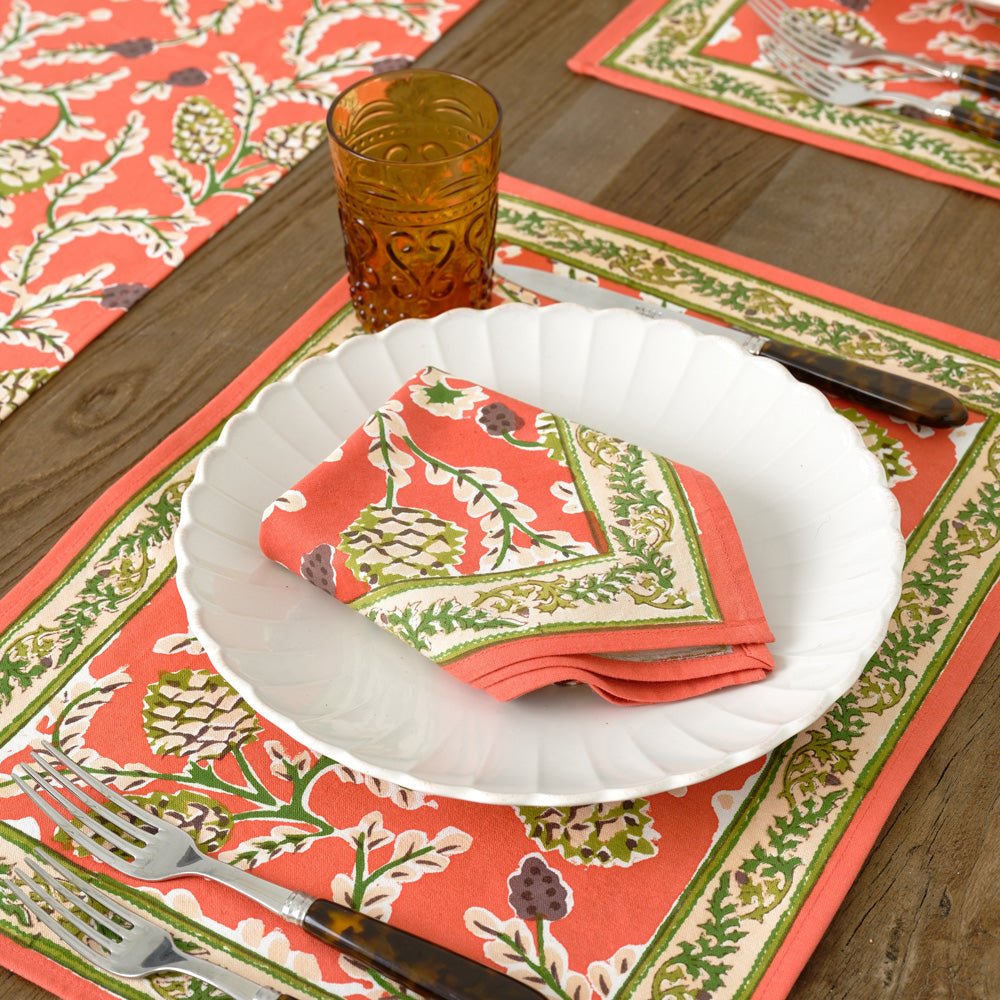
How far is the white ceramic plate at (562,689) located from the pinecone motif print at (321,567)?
24mm

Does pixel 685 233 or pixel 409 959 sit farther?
pixel 685 233

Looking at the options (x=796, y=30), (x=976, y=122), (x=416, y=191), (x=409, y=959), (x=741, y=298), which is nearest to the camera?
(x=409, y=959)

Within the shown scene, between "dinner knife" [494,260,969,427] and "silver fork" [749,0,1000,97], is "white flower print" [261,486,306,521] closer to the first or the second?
"dinner knife" [494,260,969,427]

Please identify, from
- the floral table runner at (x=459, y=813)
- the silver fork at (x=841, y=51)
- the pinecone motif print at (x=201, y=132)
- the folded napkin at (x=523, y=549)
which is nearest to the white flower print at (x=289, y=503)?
the folded napkin at (x=523, y=549)

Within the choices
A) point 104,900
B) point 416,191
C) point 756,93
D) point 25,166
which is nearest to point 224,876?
point 104,900

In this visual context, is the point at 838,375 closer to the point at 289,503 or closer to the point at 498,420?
the point at 498,420

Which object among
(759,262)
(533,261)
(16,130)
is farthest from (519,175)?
(16,130)

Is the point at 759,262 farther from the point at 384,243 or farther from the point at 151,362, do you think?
the point at 151,362

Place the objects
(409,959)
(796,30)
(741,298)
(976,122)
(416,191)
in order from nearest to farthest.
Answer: (409,959), (416,191), (741,298), (976,122), (796,30)

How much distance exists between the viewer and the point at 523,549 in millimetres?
650

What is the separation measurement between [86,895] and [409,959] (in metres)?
0.18

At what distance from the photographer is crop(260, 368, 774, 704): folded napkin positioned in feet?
2.00

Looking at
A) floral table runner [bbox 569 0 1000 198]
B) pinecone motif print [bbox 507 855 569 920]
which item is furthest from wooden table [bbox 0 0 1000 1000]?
pinecone motif print [bbox 507 855 569 920]

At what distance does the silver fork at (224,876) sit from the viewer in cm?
55
